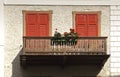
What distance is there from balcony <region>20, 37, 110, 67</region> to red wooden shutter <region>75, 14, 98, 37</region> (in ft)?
4.17

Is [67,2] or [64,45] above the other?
[67,2]

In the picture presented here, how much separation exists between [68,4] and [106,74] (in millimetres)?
4011

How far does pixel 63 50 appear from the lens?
2977 centimetres

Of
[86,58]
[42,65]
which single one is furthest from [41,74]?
[86,58]

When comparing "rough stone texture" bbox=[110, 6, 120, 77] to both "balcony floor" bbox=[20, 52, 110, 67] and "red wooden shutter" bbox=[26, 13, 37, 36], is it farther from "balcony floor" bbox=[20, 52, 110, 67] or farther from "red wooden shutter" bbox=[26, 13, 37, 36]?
"red wooden shutter" bbox=[26, 13, 37, 36]

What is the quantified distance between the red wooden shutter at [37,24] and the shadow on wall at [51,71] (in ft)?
4.15

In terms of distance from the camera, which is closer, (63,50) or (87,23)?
(63,50)

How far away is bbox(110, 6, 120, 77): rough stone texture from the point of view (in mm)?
31328

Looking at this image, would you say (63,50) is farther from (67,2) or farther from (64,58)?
(67,2)

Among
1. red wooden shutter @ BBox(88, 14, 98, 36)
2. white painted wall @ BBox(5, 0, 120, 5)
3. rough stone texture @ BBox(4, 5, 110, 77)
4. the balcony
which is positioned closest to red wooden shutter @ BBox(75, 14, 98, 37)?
red wooden shutter @ BBox(88, 14, 98, 36)

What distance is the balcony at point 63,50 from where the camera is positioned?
29.7m

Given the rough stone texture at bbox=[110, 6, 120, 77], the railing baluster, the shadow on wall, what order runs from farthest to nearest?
the rough stone texture at bbox=[110, 6, 120, 77] < the shadow on wall < the railing baluster

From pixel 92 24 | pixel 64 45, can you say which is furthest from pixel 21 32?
pixel 92 24

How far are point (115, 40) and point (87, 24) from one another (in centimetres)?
162
